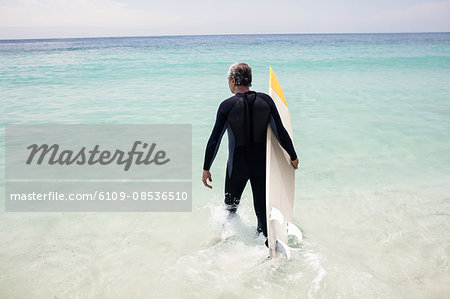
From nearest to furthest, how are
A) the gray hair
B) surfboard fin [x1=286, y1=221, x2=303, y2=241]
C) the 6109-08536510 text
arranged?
the gray hair < surfboard fin [x1=286, y1=221, x2=303, y2=241] < the 6109-08536510 text

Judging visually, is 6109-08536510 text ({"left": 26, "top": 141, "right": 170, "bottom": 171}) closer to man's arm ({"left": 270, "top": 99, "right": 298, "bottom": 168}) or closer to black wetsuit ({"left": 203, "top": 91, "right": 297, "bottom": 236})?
black wetsuit ({"left": 203, "top": 91, "right": 297, "bottom": 236})

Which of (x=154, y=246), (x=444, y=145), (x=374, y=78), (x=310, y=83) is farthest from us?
(x=374, y=78)

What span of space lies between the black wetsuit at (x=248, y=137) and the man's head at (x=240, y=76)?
64 mm

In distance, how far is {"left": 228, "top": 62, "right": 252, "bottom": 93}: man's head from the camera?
8.99 feet

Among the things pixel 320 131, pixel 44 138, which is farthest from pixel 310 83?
pixel 44 138

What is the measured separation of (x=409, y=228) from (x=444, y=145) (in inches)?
138

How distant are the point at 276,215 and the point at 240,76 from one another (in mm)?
1241

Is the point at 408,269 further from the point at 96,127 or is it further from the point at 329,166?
the point at 96,127

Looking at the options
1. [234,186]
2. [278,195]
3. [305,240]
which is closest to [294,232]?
[305,240]

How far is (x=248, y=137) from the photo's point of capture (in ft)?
9.43

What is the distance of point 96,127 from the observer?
780 cm

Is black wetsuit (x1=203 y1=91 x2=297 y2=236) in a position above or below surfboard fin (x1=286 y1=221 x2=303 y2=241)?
above

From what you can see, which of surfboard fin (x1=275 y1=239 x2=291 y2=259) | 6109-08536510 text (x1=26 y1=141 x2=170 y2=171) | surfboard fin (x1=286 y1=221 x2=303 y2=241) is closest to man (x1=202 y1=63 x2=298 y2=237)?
surfboard fin (x1=275 y1=239 x2=291 y2=259)

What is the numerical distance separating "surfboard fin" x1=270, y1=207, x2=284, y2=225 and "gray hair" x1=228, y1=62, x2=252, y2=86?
112cm
